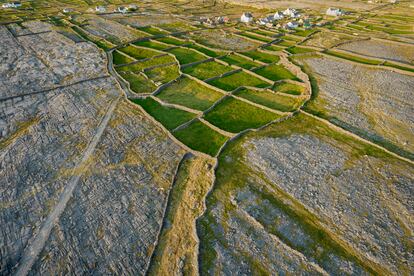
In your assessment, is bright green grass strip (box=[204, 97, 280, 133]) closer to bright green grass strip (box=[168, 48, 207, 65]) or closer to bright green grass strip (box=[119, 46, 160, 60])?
bright green grass strip (box=[168, 48, 207, 65])

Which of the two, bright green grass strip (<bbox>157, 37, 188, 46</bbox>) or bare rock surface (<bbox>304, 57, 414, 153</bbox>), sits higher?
bare rock surface (<bbox>304, 57, 414, 153</bbox>)

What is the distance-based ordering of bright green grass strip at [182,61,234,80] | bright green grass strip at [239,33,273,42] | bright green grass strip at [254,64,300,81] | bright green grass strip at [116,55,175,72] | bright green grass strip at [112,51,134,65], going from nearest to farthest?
bright green grass strip at [254,64,300,81] → bright green grass strip at [182,61,234,80] → bright green grass strip at [116,55,175,72] → bright green grass strip at [112,51,134,65] → bright green grass strip at [239,33,273,42]

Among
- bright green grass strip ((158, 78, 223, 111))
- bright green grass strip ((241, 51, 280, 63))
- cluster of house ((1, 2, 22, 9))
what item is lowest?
cluster of house ((1, 2, 22, 9))

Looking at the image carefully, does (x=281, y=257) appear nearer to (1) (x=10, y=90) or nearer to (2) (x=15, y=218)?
(2) (x=15, y=218)

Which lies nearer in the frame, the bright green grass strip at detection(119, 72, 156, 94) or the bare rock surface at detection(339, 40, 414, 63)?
the bright green grass strip at detection(119, 72, 156, 94)

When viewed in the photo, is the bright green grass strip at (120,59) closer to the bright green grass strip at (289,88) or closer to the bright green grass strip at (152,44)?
the bright green grass strip at (152,44)

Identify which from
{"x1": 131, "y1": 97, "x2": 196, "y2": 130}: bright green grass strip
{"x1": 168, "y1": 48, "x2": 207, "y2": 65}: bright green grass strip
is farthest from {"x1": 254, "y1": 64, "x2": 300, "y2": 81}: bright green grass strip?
{"x1": 131, "y1": 97, "x2": 196, "y2": 130}: bright green grass strip

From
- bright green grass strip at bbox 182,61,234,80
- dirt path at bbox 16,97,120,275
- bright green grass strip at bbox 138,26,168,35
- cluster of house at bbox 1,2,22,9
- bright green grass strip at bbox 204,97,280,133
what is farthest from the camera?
cluster of house at bbox 1,2,22,9
